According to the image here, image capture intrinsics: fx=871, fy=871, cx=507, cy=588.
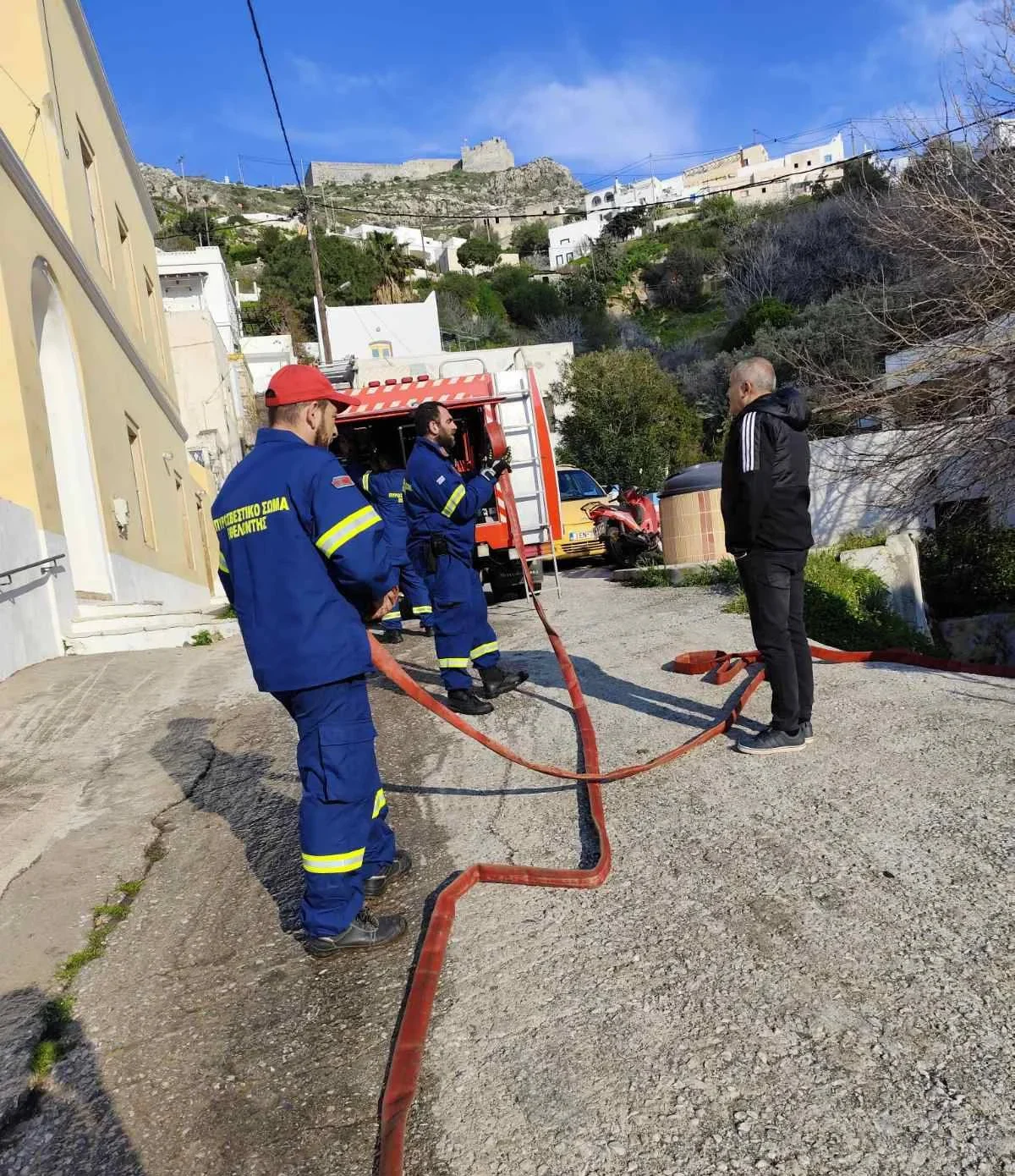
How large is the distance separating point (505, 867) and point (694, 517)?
8.16 m

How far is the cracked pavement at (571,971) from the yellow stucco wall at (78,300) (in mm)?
4387

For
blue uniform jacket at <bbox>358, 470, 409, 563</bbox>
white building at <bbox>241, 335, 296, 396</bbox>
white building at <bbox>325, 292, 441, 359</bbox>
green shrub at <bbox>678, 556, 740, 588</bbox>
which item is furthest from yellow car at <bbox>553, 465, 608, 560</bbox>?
white building at <bbox>325, 292, 441, 359</bbox>

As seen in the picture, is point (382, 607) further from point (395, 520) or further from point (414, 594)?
point (414, 594)

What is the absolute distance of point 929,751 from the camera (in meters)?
4.04

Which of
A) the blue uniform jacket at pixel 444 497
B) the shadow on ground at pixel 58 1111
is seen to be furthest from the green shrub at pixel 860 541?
the shadow on ground at pixel 58 1111

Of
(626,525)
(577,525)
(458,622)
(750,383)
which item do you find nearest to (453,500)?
(458,622)

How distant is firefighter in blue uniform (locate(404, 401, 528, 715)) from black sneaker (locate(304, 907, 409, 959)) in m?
Result: 2.76

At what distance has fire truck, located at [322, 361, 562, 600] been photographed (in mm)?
10906

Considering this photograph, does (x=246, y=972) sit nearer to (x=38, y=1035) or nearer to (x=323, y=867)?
A: (x=323, y=867)

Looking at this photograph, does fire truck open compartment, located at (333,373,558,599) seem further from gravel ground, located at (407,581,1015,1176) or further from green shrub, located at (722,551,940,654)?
gravel ground, located at (407,581,1015,1176)

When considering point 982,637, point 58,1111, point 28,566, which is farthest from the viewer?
point 982,637

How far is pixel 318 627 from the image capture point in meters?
2.82

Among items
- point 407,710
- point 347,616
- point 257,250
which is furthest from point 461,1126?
point 257,250

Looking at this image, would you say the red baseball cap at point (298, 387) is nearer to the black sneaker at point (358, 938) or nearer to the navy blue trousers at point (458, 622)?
the black sneaker at point (358, 938)
